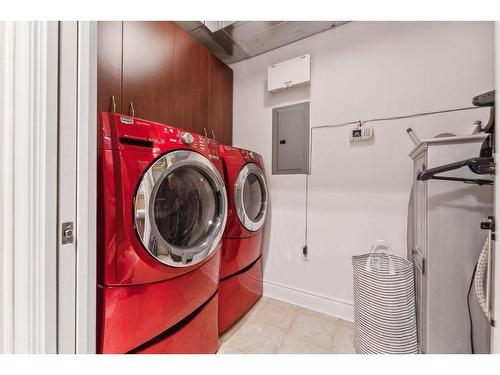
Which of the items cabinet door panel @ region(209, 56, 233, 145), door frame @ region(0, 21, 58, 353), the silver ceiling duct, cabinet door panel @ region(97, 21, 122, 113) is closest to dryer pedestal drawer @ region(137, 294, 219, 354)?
door frame @ region(0, 21, 58, 353)

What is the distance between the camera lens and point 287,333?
1.43 m

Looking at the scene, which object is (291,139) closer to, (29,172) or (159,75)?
(159,75)

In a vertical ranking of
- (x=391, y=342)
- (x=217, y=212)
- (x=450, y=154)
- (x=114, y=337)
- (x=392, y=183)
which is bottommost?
(x=391, y=342)

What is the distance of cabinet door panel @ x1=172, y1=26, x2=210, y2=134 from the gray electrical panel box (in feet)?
2.15

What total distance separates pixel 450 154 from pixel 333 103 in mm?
906

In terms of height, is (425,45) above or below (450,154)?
above

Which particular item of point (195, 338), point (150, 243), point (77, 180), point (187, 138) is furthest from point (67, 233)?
point (195, 338)

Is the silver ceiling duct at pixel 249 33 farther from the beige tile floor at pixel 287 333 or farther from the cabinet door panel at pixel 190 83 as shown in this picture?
the beige tile floor at pixel 287 333

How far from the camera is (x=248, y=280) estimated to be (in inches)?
65.6

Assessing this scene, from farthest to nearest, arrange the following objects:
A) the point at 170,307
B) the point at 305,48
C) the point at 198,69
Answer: the point at 305,48
the point at 198,69
the point at 170,307

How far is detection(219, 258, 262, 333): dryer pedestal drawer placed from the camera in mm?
1414

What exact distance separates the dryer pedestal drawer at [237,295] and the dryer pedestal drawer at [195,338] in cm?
19
